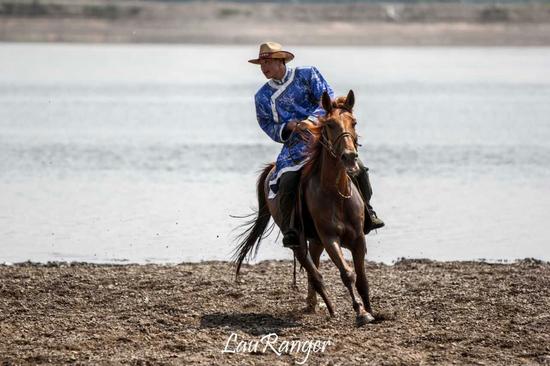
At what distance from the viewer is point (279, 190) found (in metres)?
→ 10.1

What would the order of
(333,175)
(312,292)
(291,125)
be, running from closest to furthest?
(333,175)
(291,125)
(312,292)

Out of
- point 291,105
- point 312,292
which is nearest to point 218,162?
point 312,292

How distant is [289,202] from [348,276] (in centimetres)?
88

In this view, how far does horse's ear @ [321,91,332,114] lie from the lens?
9.34 metres

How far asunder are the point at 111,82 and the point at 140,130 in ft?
64.1

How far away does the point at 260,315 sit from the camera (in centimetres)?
1022

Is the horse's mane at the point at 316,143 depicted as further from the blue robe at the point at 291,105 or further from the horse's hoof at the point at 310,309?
the horse's hoof at the point at 310,309

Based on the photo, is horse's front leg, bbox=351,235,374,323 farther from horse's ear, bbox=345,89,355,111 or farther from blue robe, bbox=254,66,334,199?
horse's ear, bbox=345,89,355,111

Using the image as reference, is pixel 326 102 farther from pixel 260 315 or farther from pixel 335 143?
pixel 260 315

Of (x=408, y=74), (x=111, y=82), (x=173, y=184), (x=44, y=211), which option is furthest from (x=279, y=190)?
(x=408, y=74)

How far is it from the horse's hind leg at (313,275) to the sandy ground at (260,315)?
155 millimetres

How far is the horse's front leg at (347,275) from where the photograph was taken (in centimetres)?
942

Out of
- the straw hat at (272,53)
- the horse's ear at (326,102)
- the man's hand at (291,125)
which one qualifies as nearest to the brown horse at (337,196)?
the horse's ear at (326,102)

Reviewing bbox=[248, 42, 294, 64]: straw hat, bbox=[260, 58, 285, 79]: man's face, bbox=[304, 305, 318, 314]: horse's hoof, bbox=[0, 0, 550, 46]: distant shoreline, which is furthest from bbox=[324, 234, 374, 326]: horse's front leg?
bbox=[0, 0, 550, 46]: distant shoreline
